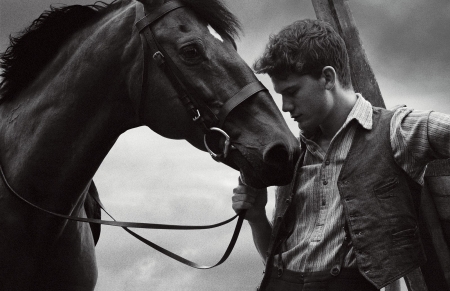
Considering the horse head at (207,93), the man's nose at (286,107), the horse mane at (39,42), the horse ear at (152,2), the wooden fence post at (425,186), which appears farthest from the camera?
the horse mane at (39,42)

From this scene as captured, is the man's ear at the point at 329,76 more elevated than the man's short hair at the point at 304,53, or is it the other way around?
the man's short hair at the point at 304,53

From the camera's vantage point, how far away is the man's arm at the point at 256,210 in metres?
2.85

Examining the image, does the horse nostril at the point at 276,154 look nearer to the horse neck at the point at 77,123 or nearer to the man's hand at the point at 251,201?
the man's hand at the point at 251,201

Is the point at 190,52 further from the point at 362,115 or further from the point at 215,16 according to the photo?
the point at 362,115

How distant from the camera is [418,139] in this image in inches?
101

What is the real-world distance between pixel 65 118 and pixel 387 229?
1.70 meters

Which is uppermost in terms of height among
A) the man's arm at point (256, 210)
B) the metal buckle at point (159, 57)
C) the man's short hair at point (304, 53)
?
the metal buckle at point (159, 57)

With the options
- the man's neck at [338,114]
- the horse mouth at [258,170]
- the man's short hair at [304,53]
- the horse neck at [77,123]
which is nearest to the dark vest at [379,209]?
the man's neck at [338,114]

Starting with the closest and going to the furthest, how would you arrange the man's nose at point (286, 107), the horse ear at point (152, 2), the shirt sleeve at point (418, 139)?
the shirt sleeve at point (418, 139)
the man's nose at point (286, 107)
the horse ear at point (152, 2)

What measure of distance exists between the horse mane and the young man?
1.07m

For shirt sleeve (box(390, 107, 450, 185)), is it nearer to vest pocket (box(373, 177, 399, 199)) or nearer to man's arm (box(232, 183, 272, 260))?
vest pocket (box(373, 177, 399, 199))

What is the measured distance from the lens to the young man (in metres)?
2.56

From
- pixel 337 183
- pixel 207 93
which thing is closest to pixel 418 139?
pixel 337 183

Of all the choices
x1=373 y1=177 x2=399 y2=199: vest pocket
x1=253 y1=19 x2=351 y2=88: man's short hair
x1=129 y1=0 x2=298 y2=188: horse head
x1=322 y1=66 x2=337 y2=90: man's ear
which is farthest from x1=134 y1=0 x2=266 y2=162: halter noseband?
x1=373 y1=177 x2=399 y2=199: vest pocket
